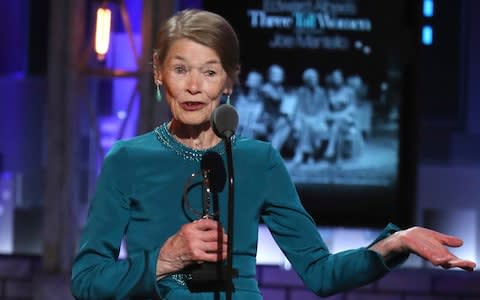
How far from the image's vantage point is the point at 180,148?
1.51m

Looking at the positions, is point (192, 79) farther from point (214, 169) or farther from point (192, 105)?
point (214, 169)

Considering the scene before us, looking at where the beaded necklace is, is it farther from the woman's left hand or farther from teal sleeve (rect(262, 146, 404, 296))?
the woman's left hand

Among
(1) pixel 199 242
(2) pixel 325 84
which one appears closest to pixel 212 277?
(1) pixel 199 242

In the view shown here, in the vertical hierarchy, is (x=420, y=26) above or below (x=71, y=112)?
above

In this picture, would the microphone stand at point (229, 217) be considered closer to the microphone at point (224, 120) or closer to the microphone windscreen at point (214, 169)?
the microphone at point (224, 120)

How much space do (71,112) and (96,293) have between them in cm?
277

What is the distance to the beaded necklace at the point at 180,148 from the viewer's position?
1504mm

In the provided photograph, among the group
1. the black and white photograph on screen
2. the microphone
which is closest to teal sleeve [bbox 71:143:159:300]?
the microphone

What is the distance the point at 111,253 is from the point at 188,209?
0.46 ft

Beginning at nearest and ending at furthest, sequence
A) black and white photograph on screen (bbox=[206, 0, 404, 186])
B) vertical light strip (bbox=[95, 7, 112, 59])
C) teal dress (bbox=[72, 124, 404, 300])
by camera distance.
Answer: teal dress (bbox=[72, 124, 404, 300]) < vertical light strip (bbox=[95, 7, 112, 59]) < black and white photograph on screen (bbox=[206, 0, 404, 186])

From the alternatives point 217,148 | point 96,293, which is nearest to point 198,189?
point 217,148

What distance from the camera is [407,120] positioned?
164 inches

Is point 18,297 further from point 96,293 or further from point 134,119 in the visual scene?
point 96,293

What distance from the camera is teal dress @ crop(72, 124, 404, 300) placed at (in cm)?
141
